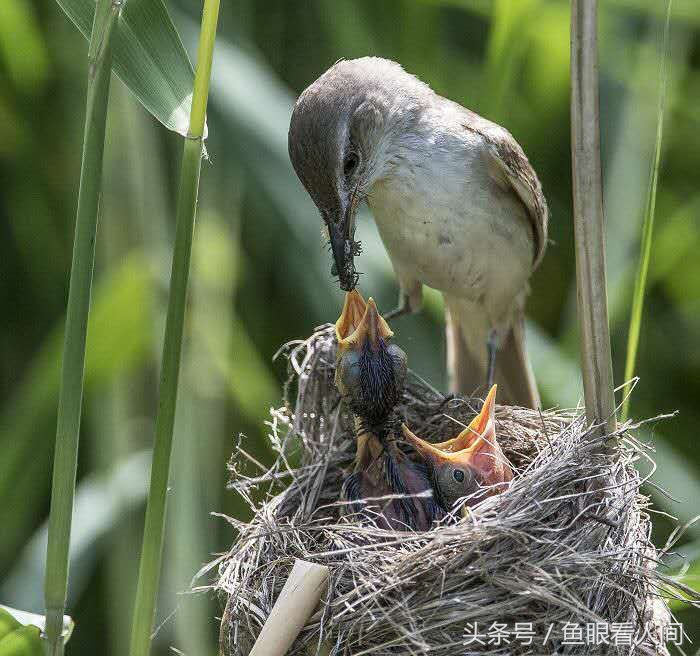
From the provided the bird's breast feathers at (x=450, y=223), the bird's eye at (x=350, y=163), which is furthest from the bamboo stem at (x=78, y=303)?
the bird's breast feathers at (x=450, y=223)

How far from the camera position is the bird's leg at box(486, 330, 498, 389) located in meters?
2.89

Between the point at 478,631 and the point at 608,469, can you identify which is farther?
the point at 608,469

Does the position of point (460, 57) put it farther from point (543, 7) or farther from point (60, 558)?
point (60, 558)

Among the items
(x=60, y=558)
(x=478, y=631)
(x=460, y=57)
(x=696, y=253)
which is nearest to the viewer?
(x=60, y=558)

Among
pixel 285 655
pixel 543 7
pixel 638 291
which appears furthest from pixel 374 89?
pixel 285 655

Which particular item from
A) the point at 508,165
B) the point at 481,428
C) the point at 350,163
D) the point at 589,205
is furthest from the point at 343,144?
the point at 589,205

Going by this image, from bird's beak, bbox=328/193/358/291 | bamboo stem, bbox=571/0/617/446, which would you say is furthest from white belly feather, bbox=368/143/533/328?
bamboo stem, bbox=571/0/617/446

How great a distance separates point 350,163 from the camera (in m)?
2.30

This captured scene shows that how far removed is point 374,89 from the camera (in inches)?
95.5

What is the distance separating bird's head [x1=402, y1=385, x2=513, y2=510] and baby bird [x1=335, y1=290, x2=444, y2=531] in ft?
0.12

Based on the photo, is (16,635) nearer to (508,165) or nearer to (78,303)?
(78,303)

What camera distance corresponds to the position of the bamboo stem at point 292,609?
165 cm

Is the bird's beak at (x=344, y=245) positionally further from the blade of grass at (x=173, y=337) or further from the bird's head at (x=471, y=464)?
the blade of grass at (x=173, y=337)

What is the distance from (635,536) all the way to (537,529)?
22 centimetres
